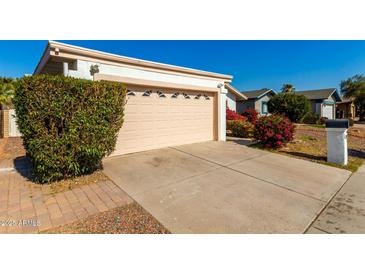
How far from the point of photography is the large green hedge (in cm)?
363

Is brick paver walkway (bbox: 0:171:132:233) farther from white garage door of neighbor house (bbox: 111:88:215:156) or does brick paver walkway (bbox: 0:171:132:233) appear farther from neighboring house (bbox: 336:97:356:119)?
neighboring house (bbox: 336:97:356:119)

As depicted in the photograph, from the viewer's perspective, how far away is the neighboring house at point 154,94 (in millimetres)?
5203

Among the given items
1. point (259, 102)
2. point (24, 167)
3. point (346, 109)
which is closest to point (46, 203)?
point (24, 167)

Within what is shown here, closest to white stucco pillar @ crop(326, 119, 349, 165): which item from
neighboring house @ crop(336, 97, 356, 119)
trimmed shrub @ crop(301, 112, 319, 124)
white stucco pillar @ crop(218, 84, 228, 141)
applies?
white stucco pillar @ crop(218, 84, 228, 141)

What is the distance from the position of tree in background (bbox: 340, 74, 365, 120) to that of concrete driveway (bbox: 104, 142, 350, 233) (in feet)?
91.8

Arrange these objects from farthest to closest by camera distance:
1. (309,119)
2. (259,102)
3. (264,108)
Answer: (264,108)
(259,102)
(309,119)

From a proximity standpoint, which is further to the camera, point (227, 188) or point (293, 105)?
point (293, 105)

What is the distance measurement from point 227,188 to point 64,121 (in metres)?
3.58

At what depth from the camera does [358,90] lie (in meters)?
27.6

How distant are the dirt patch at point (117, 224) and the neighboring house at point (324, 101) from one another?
1113 inches

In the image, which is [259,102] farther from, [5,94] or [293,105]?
[5,94]

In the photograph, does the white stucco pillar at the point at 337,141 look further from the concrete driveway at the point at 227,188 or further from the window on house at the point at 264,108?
the window on house at the point at 264,108

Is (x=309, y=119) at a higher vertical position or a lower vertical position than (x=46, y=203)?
higher
